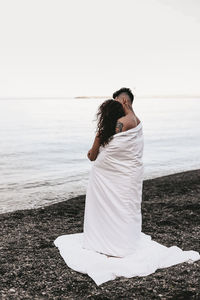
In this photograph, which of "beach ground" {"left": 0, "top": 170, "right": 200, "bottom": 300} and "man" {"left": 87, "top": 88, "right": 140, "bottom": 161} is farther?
"man" {"left": 87, "top": 88, "right": 140, "bottom": 161}

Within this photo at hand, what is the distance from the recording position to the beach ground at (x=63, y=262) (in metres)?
4.81

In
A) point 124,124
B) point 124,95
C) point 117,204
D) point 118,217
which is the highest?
point 124,95

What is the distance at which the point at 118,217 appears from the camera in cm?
576

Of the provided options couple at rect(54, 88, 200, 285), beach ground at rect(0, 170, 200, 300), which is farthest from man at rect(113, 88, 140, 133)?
beach ground at rect(0, 170, 200, 300)

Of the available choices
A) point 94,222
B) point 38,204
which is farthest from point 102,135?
point 38,204

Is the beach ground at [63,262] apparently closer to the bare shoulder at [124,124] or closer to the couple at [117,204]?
the couple at [117,204]

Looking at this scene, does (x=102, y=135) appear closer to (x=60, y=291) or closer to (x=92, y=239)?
(x=92, y=239)

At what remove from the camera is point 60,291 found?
4.86 m

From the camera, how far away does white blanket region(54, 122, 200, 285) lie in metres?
5.56

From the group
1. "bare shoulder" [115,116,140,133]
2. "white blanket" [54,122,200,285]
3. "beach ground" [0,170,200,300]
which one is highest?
"bare shoulder" [115,116,140,133]

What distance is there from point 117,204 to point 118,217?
0.22 meters

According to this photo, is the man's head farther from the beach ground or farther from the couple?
the beach ground

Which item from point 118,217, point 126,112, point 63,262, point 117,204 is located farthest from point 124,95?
point 63,262

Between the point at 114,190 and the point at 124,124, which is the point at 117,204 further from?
the point at 124,124
